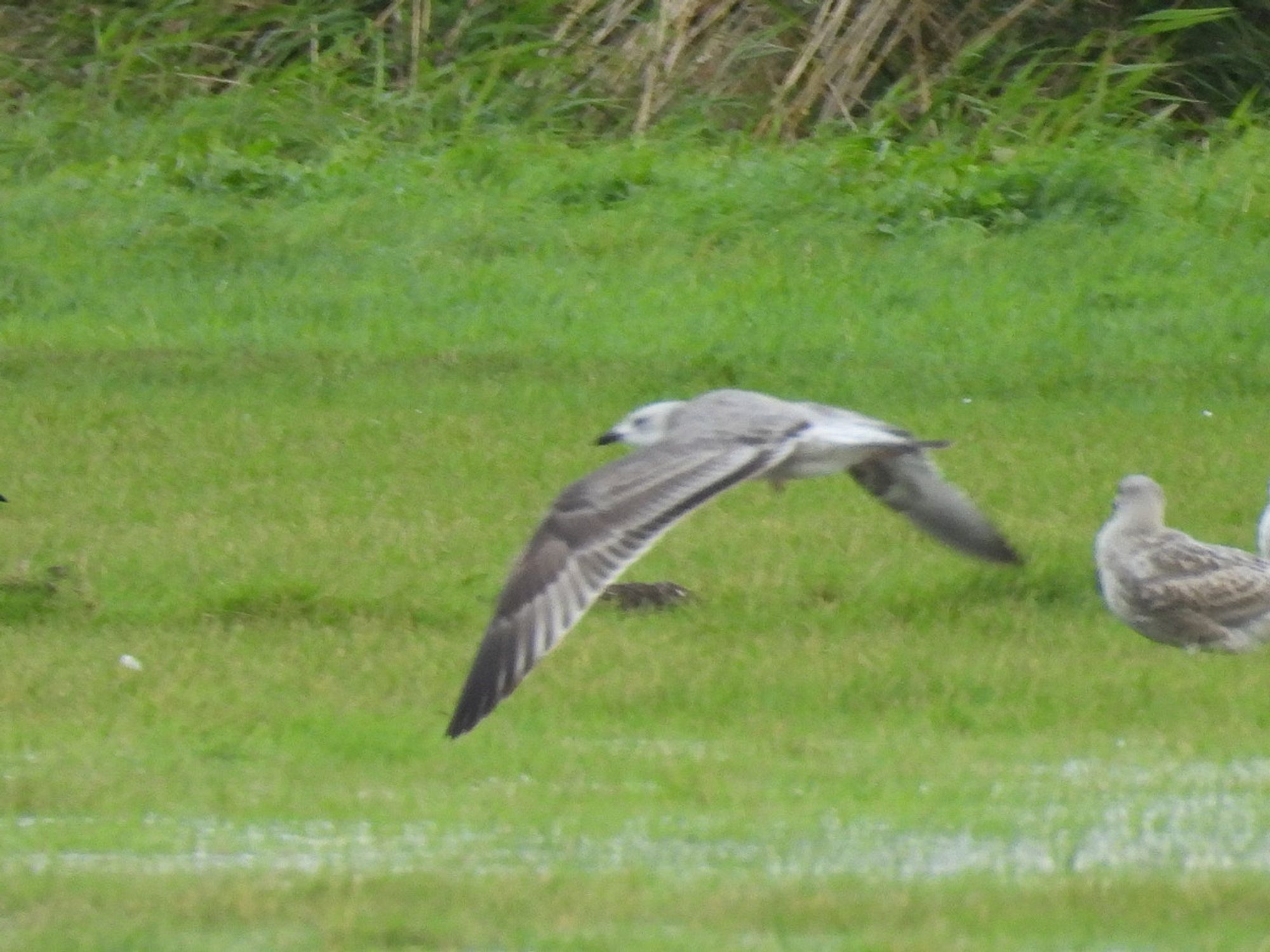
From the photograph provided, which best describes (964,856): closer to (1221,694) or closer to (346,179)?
(1221,694)

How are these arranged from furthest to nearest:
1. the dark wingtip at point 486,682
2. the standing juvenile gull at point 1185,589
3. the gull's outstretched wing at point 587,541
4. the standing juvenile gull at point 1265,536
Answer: the standing juvenile gull at point 1265,536 < the standing juvenile gull at point 1185,589 < the gull's outstretched wing at point 587,541 < the dark wingtip at point 486,682

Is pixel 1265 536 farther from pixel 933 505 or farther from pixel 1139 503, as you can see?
pixel 933 505

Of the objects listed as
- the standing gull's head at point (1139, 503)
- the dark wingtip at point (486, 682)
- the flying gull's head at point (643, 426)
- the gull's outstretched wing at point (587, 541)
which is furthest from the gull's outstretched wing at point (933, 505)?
the dark wingtip at point (486, 682)

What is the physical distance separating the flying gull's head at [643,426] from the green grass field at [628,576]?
604 mm

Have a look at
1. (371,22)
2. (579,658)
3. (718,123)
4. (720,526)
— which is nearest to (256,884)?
(579,658)

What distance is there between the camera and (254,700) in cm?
745

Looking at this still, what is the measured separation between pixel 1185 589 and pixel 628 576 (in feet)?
7.51

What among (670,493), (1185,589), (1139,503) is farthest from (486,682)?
(1139,503)

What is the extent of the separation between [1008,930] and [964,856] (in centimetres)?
67

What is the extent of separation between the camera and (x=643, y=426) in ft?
28.1

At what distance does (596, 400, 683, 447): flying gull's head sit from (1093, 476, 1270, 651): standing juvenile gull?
4.79 feet

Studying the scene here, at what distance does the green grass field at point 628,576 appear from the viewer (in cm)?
515

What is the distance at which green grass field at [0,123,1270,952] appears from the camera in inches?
203

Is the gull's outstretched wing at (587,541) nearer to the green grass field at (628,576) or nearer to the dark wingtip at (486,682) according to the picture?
the dark wingtip at (486,682)
